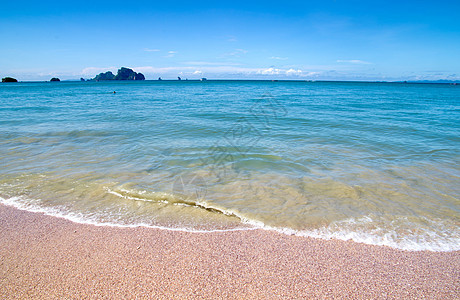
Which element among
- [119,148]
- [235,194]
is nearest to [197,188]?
[235,194]

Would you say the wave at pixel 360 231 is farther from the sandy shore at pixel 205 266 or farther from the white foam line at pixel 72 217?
the sandy shore at pixel 205 266

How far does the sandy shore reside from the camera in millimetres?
3162

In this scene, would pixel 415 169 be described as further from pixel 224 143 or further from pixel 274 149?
pixel 224 143

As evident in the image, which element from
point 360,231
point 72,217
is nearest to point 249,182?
point 360,231

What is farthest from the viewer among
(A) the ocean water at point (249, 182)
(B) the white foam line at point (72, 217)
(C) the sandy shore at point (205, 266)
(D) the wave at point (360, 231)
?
(A) the ocean water at point (249, 182)

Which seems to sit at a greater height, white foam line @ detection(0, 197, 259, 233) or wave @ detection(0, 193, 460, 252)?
white foam line @ detection(0, 197, 259, 233)

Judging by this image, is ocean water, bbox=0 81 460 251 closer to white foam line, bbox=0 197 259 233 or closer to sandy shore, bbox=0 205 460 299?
white foam line, bbox=0 197 259 233

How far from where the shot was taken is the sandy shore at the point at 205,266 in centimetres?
316

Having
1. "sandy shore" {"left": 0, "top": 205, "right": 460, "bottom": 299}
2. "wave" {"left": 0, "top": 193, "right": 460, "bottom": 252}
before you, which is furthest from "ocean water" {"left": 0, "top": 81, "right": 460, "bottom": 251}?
"sandy shore" {"left": 0, "top": 205, "right": 460, "bottom": 299}

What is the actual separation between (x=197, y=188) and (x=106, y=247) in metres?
2.80

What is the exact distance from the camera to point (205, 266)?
11.9 ft

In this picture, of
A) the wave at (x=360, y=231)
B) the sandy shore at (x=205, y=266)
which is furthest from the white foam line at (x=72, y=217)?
the sandy shore at (x=205, y=266)

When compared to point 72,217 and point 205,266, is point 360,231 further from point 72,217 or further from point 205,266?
point 72,217

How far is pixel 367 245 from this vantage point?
13.8ft
